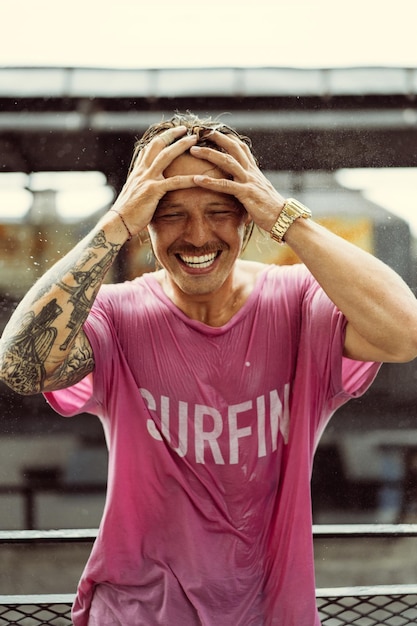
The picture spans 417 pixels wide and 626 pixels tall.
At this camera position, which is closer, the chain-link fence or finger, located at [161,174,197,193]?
finger, located at [161,174,197,193]

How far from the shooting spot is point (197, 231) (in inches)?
43.7

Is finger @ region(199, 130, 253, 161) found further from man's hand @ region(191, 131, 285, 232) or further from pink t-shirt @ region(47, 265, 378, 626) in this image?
pink t-shirt @ region(47, 265, 378, 626)

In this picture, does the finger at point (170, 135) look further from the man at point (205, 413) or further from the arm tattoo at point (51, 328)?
the arm tattoo at point (51, 328)

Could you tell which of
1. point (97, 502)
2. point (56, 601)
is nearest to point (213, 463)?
point (56, 601)

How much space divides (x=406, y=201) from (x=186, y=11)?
85 centimetres

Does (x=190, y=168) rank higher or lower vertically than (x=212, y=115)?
lower

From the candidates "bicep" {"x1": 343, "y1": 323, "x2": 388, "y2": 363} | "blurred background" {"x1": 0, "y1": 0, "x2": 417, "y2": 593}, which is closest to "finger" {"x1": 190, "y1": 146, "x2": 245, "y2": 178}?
"bicep" {"x1": 343, "y1": 323, "x2": 388, "y2": 363}

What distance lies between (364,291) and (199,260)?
301 mm

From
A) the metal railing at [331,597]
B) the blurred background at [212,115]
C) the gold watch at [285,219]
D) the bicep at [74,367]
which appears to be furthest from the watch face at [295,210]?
the metal railing at [331,597]

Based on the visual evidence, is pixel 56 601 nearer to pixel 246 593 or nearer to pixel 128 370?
pixel 246 593

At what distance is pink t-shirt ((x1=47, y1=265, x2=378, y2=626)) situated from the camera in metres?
1.17

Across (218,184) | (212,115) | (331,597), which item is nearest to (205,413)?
(218,184)

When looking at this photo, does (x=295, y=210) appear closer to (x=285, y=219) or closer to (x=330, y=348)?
(x=285, y=219)

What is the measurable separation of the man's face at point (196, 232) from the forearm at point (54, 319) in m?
0.10
